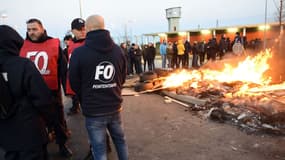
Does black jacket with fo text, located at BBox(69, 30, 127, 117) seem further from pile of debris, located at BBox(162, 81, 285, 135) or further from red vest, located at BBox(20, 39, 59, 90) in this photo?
pile of debris, located at BBox(162, 81, 285, 135)

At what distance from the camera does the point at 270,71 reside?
33.7ft

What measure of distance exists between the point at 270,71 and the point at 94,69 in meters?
9.22

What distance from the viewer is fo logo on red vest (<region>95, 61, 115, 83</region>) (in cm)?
304

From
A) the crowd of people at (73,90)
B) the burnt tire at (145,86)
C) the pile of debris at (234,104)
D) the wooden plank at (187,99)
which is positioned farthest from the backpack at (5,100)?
the burnt tire at (145,86)

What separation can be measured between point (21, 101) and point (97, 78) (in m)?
0.85

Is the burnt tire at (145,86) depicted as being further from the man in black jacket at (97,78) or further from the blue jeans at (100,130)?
the man in black jacket at (97,78)

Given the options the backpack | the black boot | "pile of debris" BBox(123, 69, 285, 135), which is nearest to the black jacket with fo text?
the backpack

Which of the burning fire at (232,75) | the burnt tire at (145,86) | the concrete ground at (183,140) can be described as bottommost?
the concrete ground at (183,140)

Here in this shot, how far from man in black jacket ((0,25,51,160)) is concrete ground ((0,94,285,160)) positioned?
192 centimetres

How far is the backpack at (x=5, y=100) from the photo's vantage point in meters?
2.58

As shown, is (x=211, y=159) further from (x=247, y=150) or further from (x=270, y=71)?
(x=270, y=71)

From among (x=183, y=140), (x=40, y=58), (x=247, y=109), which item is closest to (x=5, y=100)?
(x=40, y=58)

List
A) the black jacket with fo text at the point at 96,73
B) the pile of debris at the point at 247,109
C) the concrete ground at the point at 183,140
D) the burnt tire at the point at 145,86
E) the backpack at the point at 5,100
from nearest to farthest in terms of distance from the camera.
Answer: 1. the backpack at the point at 5,100
2. the black jacket with fo text at the point at 96,73
3. the concrete ground at the point at 183,140
4. the pile of debris at the point at 247,109
5. the burnt tire at the point at 145,86

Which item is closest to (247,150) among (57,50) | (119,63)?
(119,63)
